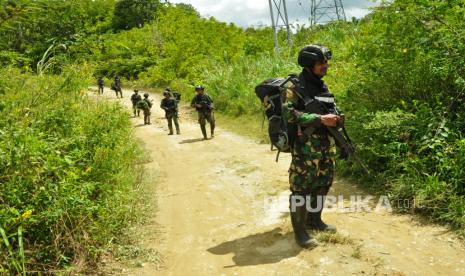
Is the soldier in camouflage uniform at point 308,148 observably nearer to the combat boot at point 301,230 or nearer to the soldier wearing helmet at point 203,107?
the combat boot at point 301,230

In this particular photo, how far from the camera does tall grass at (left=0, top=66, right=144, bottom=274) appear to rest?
11.7 ft

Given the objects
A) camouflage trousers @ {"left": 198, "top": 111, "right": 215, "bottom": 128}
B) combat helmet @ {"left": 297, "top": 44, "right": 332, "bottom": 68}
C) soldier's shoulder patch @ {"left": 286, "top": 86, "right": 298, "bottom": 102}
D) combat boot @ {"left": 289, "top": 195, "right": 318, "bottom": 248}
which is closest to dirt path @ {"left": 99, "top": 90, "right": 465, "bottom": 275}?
combat boot @ {"left": 289, "top": 195, "right": 318, "bottom": 248}

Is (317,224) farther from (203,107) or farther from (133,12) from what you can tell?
(133,12)

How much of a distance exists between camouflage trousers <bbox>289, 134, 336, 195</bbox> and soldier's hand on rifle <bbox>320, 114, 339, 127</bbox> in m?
0.23

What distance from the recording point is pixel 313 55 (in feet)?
13.9

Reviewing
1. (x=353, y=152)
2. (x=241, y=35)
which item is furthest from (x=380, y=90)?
(x=241, y=35)

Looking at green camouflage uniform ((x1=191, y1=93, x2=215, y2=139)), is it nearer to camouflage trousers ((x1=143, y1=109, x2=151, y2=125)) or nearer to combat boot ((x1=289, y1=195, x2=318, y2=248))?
camouflage trousers ((x1=143, y1=109, x2=151, y2=125))

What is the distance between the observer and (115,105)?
21.5 ft

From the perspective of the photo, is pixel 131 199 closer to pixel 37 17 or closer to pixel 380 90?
pixel 37 17

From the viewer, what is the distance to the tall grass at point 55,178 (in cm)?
355

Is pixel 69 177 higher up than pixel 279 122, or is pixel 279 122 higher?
pixel 279 122

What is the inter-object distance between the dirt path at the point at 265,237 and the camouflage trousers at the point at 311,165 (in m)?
0.61

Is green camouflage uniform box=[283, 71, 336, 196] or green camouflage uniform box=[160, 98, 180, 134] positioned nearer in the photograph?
green camouflage uniform box=[283, 71, 336, 196]

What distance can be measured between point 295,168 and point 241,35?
2908 cm
